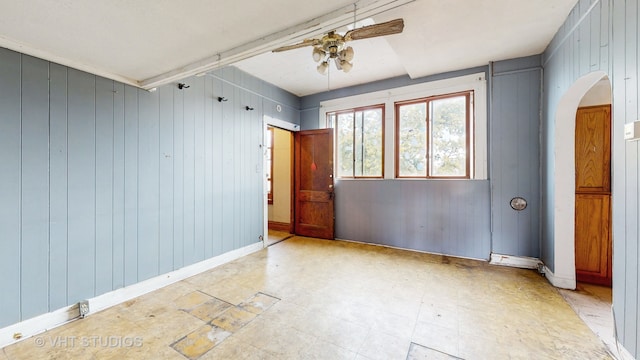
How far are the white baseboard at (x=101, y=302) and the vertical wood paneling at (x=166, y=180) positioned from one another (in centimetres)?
14

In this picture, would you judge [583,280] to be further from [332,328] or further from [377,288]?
[332,328]

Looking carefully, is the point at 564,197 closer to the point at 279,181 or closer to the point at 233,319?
the point at 233,319

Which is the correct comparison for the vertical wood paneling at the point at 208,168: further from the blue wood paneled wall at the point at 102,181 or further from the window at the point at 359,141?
the window at the point at 359,141

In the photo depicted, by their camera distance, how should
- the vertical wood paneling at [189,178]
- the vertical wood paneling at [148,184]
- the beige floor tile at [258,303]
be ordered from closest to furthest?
the beige floor tile at [258,303], the vertical wood paneling at [148,184], the vertical wood paneling at [189,178]

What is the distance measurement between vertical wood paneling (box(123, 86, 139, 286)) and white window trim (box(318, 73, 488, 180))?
310 cm

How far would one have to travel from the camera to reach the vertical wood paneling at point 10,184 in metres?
1.86

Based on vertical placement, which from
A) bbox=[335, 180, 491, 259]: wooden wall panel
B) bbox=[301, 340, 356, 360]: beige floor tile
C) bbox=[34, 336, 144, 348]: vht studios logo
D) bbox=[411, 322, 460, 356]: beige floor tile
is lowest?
bbox=[34, 336, 144, 348]: vht studios logo

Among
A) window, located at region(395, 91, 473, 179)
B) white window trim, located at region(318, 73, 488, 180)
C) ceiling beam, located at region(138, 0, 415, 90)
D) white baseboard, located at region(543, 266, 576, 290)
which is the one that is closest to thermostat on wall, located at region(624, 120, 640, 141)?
ceiling beam, located at region(138, 0, 415, 90)

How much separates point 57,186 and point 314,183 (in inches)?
140

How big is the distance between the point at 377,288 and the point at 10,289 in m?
3.15

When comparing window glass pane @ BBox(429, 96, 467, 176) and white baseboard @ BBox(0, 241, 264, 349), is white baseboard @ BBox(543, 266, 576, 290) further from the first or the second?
white baseboard @ BBox(0, 241, 264, 349)

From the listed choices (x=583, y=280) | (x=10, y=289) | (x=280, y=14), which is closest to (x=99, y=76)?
(x=10, y=289)

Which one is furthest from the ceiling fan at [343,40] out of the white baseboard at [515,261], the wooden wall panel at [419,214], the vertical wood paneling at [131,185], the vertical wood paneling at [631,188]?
the white baseboard at [515,261]

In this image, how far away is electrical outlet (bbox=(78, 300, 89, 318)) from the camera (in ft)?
7.18
